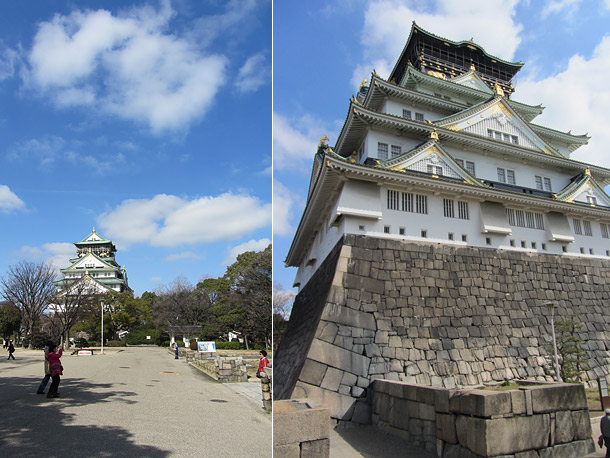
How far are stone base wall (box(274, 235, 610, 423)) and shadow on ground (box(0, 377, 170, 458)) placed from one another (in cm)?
447

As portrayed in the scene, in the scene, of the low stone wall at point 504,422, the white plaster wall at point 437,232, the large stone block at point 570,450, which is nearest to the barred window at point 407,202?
the white plaster wall at point 437,232

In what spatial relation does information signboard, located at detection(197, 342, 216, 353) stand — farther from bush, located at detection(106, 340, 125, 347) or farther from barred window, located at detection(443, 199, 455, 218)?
bush, located at detection(106, 340, 125, 347)

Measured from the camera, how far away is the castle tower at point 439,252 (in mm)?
10553

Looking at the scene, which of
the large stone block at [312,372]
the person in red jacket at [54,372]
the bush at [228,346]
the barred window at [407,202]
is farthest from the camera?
the bush at [228,346]

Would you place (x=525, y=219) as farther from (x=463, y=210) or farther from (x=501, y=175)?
(x=463, y=210)

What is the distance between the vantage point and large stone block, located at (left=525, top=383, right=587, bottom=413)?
240 inches

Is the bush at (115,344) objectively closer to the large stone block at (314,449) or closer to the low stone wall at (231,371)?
the low stone wall at (231,371)

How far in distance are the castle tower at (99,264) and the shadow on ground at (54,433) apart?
5197 cm

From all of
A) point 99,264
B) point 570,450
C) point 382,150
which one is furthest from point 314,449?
point 99,264

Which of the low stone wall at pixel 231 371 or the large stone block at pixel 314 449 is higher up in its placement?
the large stone block at pixel 314 449

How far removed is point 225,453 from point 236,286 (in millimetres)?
30948

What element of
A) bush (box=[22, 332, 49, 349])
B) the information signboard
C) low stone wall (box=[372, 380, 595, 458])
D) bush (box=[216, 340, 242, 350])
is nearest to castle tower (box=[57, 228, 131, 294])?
bush (box=[22, 332, 49, 349])

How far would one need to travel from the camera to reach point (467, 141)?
1516cm

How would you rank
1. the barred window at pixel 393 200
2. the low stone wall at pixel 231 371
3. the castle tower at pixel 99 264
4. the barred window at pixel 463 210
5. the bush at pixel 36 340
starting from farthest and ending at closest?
the castle tower at pixel 99 264 < the bush at pixel 36 340 < the low stone wall at pixel 231 371 < the barred window at pixel 463 210 < the barred window at pixel 393 200
